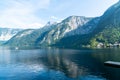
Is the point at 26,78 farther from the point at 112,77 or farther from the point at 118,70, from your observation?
the point at 118,70

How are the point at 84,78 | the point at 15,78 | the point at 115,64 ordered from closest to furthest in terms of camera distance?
the point at 115,64
the point at 84,78
the point at 15,78

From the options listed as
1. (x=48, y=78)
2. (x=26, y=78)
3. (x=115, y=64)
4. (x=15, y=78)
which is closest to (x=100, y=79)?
(x=115, y=64)

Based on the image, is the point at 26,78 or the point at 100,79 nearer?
the point at 100,79

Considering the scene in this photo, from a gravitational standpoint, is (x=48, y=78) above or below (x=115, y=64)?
below

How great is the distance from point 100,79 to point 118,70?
23.5 m

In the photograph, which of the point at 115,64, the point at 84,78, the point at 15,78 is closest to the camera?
the point at 115,64

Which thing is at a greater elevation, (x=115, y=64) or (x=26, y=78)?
(x=115, y=64)

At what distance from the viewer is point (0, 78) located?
125000 mm

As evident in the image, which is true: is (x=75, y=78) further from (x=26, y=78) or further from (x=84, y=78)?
(x=26, y=78)

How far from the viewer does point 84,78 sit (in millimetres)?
113625

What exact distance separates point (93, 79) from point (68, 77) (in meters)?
16.0

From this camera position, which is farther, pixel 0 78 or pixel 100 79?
pixel 0 78

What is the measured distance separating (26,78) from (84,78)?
1358 inches

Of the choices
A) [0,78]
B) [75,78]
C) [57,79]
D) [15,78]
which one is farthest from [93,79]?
[0,78]
